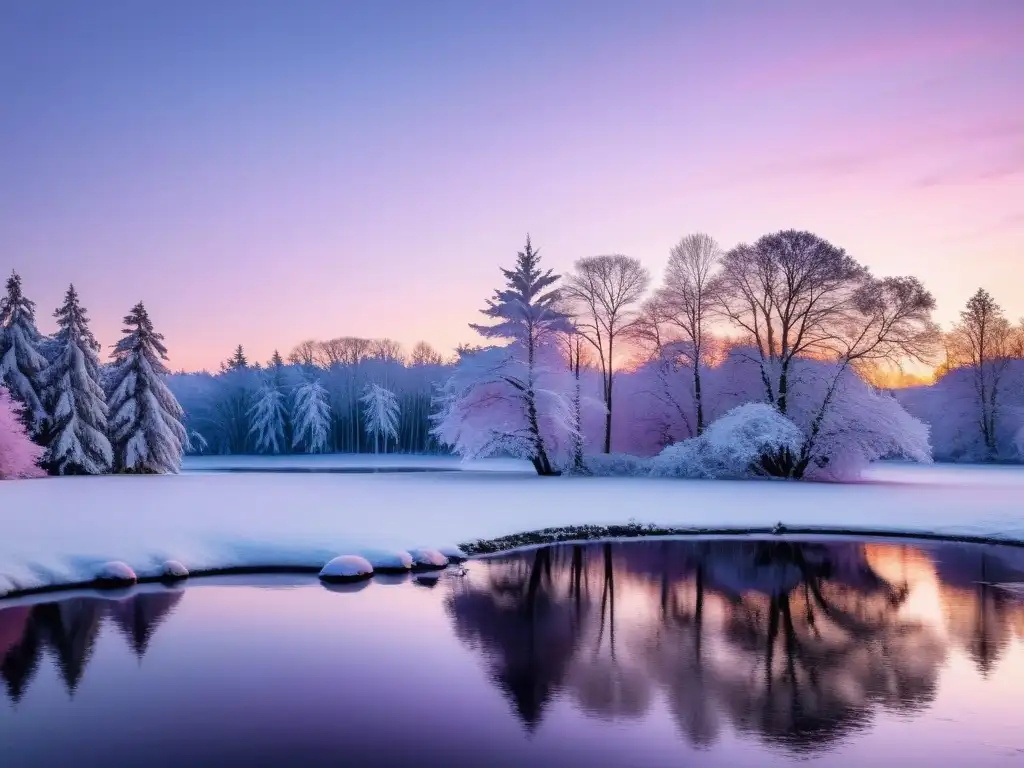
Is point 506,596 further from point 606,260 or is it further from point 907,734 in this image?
point 606,260

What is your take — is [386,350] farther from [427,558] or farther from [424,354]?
[427,558]

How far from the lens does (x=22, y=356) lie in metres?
45.3

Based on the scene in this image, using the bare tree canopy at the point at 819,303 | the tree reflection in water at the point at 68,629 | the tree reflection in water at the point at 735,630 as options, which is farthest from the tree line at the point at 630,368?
the tree reflection in water at the point at 68,629

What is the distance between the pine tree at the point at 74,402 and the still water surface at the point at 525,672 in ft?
106

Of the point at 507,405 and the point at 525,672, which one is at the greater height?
the point at 507,405

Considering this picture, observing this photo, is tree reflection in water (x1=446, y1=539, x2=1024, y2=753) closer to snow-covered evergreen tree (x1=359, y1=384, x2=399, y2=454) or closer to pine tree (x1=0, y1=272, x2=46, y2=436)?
pine tree (x1=0, y1=272, x2=46, y2=436)

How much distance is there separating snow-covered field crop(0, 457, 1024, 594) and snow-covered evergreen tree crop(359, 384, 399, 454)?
4986 cm

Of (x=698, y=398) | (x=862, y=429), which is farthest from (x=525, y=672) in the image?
(x=698, y=398)

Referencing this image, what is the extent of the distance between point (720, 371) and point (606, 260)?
1039 cm

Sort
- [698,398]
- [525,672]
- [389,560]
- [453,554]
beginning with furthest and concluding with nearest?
1. [698,398]
2. [453,554]
3. [389,560]
4. [525,672]

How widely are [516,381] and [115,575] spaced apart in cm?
2793

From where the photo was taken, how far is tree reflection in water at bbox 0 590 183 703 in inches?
452

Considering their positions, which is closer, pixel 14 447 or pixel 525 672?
pixel 525 672

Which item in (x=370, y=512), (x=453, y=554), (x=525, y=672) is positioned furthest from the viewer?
(x=370, y=512)
